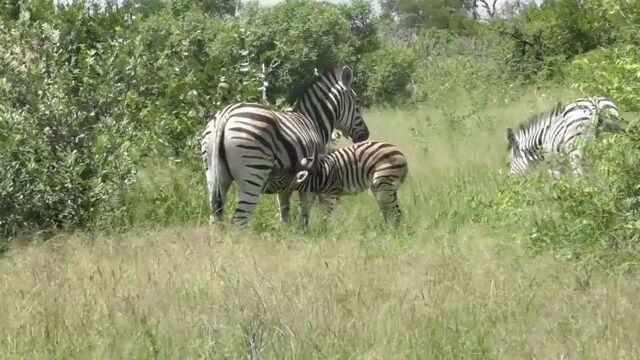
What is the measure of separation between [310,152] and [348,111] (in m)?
1.67

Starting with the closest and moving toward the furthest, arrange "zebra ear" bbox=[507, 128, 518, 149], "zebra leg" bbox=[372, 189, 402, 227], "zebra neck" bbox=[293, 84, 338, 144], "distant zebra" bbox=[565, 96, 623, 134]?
1. "distant zebra" bbox=[565, 96, 623, 134]
2. "zebra leg" bbox=[372, 189, 402, 227]
3. "zebra neck" bbox=[293, 84, 338, 144]
4. "zebra ear" bbox=[507, 128, 518, 149]

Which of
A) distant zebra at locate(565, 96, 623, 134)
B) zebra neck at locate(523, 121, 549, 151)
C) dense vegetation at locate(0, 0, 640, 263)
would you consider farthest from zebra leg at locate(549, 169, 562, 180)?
zebra neck at locate(523, 121, 549, 151)

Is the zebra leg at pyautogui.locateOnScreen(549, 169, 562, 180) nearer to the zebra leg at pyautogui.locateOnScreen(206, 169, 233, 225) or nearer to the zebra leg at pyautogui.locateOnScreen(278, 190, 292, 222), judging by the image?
the zebra leg at pyautogui.locateOnScreen(278, 190, 292, 222)

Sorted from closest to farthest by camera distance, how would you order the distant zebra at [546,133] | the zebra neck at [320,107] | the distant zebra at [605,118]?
1. the distant zebra at [605,118]
2. the distant zebra at [546,133]
3. the zebra neck at [320,107]

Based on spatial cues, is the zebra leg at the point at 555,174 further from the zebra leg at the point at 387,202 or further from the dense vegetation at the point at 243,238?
the zebra leg at the point at 387,202

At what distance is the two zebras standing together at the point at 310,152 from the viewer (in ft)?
23.8

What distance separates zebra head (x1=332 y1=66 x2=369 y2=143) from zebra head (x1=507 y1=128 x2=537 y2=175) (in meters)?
1.70

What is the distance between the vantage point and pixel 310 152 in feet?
26.2

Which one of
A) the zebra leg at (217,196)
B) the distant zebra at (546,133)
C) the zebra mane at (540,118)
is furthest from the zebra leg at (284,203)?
the zebra mane at (540,118)

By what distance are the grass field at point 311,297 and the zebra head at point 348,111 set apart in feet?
8.55

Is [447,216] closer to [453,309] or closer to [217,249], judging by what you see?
[217,249]

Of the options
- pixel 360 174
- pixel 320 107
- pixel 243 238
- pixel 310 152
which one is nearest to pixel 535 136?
pixel 320 107

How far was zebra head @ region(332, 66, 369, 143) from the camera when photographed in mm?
9344

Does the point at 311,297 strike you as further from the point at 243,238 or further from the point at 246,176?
the point at 246,176
